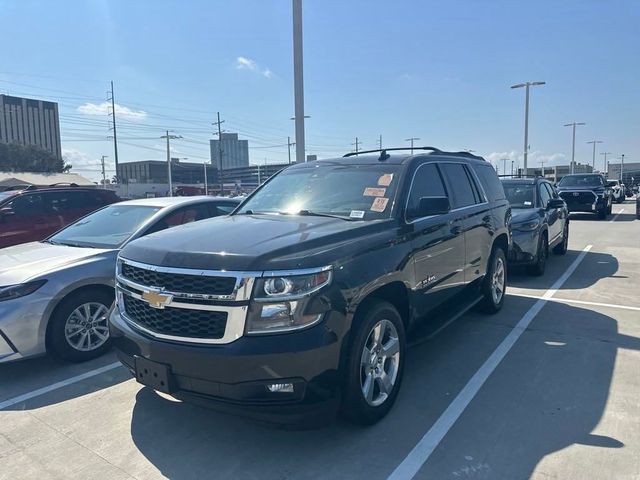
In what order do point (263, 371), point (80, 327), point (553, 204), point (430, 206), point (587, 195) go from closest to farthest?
point (263, 371)
point (430, 206)
point (80, 327)
point (553, 204)
point (587, 195)

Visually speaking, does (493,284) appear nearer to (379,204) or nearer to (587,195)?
(379,204)

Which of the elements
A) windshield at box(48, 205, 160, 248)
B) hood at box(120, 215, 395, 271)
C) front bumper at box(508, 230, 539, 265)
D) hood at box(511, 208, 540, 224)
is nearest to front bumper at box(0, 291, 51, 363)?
windshield at box(48, 205, 160, 248)

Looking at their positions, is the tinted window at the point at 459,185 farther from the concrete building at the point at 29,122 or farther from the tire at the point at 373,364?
the concrete building at the point at 29,122

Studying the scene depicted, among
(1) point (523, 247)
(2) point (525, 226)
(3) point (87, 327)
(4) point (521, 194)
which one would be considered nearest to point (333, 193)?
(3) point (87, 327)

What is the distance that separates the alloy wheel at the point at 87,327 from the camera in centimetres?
479

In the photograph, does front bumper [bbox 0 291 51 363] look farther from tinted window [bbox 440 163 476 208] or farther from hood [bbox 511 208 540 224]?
hood [bbox 511 208 540 224]

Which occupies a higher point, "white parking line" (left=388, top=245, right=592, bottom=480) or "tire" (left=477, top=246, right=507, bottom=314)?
"tire" (left=477, top=246, right=507, bottom=314)

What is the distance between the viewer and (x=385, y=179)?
4285mm

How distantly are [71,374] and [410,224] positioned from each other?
138 inches

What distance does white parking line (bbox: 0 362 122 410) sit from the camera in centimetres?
410

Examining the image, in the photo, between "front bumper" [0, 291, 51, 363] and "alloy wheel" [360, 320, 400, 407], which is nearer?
"alloy wheel" [360, 320, 400, 407]

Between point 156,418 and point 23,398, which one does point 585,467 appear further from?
point 23,398

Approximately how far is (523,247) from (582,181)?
16.2 metres

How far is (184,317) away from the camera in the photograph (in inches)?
120
